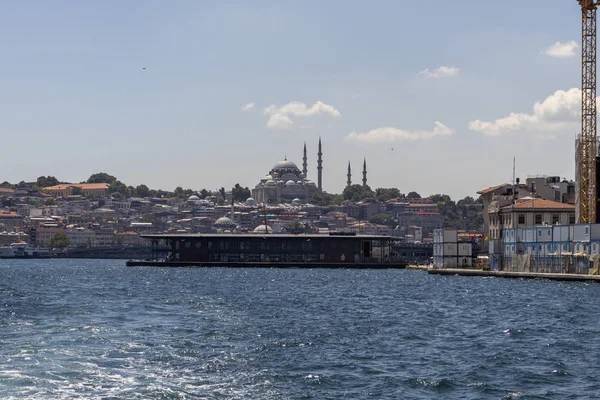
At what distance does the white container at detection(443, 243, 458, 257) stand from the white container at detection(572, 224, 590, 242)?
3228 centimetres

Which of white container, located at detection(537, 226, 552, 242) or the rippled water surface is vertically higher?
white container, located at detection(537, 226, 552, 242)

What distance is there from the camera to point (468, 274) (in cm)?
11294

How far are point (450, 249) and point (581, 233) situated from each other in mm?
33994

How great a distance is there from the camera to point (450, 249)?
12794cm

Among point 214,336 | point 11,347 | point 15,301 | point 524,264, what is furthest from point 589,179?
point 11,347

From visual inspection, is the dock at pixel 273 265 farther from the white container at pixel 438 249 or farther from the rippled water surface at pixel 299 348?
the rippled water surface at pixel 299 348

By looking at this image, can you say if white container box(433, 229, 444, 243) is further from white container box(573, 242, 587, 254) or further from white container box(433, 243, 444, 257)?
white container box(573, 242, 587, 254)

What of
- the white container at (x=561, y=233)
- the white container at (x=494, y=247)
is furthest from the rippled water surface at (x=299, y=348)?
the white container at (x=494, y=247)

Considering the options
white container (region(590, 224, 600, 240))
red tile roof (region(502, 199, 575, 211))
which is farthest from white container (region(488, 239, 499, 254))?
white container (region(590, 224, 600, 240))

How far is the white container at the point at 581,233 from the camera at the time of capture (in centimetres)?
9344

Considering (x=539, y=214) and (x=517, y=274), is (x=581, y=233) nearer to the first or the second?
(x=517, y=274)

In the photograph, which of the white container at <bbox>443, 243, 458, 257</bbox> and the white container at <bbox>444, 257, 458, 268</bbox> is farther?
the white container at <bbox>443, 243, 458, 257</bbox>

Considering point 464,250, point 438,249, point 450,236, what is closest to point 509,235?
point 450,236

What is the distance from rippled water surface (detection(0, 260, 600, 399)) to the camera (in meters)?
32.5
